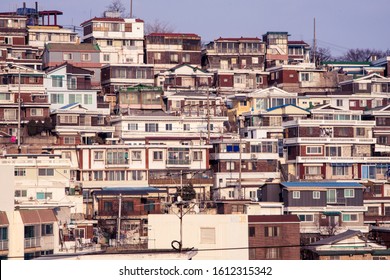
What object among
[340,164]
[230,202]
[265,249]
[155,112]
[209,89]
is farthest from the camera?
[209,89]

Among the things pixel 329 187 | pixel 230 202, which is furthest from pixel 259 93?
pixel 230 202

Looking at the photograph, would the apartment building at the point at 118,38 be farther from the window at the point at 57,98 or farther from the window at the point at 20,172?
the window at the point at 20,172

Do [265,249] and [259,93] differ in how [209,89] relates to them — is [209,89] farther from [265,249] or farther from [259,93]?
[265,249]

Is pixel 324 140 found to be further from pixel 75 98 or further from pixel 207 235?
pixel 207 235

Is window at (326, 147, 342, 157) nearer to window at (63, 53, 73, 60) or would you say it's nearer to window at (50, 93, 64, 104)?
window at (50, 93, 64, 104)

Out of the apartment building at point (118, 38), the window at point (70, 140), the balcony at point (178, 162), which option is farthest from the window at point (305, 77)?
the window at point (70, 140)

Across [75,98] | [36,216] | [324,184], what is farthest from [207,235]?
[75,98]
